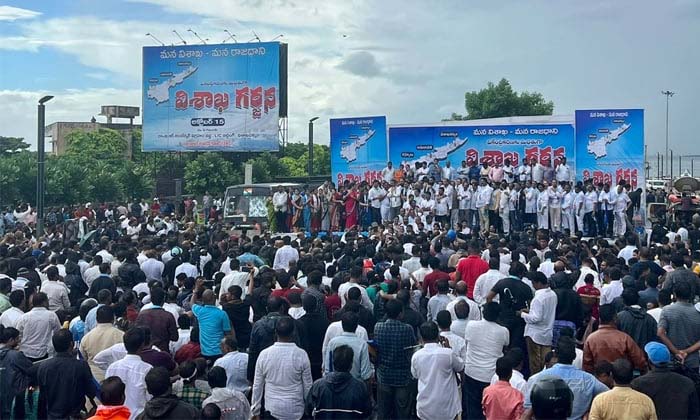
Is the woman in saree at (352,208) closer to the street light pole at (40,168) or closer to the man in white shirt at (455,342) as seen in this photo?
the street light pole at (40,168)

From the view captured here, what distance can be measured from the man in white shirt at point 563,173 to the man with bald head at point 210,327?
15.5m

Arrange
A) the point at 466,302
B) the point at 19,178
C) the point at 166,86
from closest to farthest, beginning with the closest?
the point at 466,302 < the point at 19,178 < the point at 166,86

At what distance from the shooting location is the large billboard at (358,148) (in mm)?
24516

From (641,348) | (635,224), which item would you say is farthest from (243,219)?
(641,348)

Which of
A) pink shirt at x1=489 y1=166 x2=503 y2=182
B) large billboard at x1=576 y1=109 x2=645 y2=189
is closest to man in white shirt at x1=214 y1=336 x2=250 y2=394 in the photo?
pink shirt at x1=489 y1=166 x2=503 y2=182

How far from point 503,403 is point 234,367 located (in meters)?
2.79

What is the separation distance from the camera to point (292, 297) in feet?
28.3

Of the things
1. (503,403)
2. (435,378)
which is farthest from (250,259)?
(503,403)

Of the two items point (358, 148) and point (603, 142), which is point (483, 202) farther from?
point (358, 148)

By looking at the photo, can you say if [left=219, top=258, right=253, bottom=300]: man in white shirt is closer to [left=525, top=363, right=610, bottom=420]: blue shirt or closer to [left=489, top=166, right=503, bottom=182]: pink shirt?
[left=525, top=363, right=610, bottom=420]: blue shirt

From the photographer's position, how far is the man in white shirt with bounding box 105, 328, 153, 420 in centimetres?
669

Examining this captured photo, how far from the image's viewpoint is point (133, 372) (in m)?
6.71

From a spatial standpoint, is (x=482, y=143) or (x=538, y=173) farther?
(x=482, y=143)

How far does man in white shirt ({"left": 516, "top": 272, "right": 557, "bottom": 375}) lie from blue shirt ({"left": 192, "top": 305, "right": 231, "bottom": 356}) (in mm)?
3522
